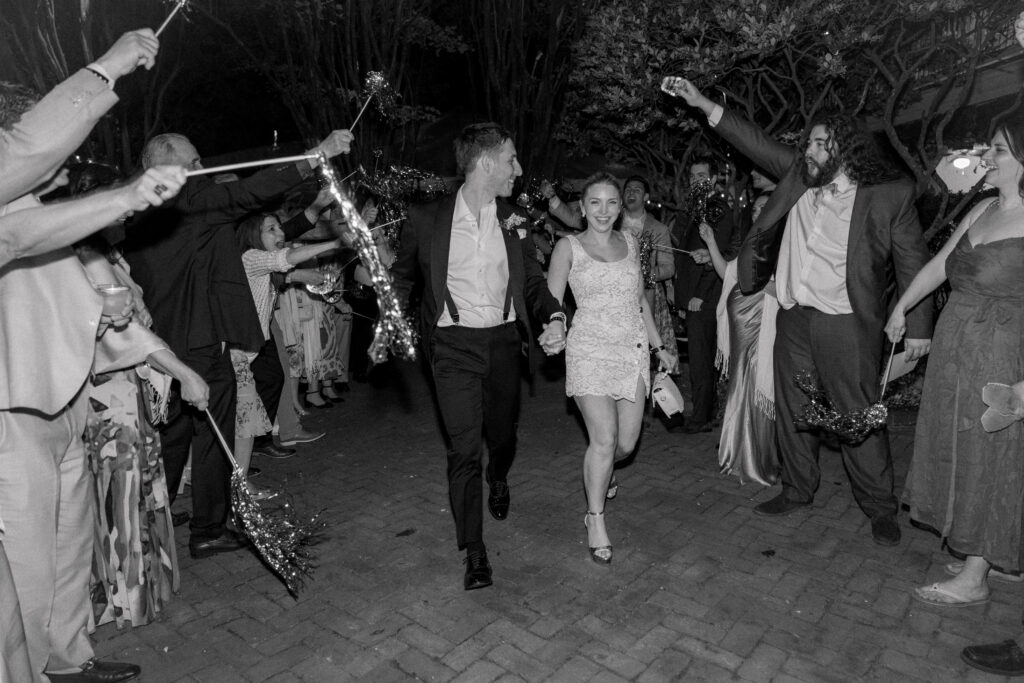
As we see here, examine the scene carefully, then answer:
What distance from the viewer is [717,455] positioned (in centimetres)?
636

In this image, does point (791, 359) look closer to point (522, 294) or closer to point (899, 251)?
point (899, 251)

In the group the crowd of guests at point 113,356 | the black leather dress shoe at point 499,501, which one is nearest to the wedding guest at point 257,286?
the crowd of guests at point 113,356

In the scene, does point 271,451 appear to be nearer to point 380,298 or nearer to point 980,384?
point 380,298

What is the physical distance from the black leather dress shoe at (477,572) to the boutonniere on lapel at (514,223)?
6.42ft

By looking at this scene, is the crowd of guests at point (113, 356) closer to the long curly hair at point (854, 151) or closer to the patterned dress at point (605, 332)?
the patterned dress at point (605, 332)

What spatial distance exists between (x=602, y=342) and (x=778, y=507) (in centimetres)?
188

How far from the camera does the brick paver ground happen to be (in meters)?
3.49

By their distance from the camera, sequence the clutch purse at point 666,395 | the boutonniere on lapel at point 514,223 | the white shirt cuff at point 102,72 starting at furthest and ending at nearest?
the clutch purse at point 666,395, the boutonniere on lapel at point 514,223, the white shirt cuff at point 102,72

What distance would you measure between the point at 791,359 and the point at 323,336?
5.38 metres

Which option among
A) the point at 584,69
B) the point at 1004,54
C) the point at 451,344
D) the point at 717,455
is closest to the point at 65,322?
the point at 451,344

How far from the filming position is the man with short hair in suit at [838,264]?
4484 mm

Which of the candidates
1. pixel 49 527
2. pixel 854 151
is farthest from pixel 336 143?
pixel 854 151

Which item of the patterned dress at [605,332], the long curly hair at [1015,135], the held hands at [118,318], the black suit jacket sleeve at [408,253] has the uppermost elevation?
the long curly hair at [1015,135]

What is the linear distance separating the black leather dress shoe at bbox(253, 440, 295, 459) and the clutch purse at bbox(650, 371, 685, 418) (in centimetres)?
382
